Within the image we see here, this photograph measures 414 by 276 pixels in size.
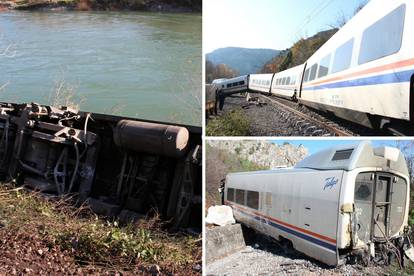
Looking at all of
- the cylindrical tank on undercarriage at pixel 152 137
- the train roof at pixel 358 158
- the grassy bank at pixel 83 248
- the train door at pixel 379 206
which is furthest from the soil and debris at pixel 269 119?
the cylindrical tank on undercarriage at pixel 152 137

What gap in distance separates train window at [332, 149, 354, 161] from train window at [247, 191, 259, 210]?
775 mm

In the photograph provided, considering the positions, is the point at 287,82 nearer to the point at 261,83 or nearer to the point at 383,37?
the point at 261,83

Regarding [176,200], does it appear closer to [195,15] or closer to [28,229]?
[28,229]

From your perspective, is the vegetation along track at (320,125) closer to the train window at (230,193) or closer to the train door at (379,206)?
the train door at (379,206)

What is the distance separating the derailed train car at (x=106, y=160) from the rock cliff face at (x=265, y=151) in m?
3.90

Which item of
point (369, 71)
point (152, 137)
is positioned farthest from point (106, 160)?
point (369, 71)

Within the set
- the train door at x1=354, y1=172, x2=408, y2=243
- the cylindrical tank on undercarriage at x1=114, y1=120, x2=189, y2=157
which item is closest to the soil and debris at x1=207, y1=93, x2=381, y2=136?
the train door at x1=354, y1=172, x2=408, y2=243

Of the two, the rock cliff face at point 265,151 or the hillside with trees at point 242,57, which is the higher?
the hillside with trees at point 242,57

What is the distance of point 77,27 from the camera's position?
30.9m

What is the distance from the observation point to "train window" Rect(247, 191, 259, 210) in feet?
11.2

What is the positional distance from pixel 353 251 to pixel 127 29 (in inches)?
1119

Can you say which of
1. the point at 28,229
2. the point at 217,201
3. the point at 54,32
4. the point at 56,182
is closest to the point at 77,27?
the point at 54,32

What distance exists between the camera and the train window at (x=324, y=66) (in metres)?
3.31

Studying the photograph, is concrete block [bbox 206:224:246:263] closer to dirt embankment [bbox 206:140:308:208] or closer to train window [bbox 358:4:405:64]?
dirt embankment [bbox 206:140:308:208]
